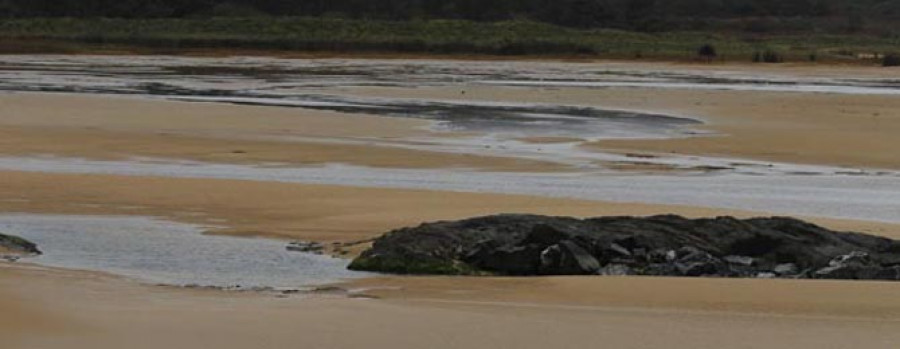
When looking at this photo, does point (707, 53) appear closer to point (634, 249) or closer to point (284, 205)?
point (284, 205)

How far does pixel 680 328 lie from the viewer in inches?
367

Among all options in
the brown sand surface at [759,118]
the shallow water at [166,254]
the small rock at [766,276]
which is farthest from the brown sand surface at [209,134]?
the small rock at [766,276]

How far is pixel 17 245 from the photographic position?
12.8m

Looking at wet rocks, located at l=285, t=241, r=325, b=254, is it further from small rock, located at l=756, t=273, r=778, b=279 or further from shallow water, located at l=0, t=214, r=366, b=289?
small rock, located at l=756, t=273, r=778, b=279

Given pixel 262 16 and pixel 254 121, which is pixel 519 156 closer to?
pixel 254 121

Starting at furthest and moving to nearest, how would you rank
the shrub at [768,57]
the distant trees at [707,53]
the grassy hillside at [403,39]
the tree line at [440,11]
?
the tree line at [440,11]
the grassy hillside at [403,39]
the distant trees at [707,53]
the shrub at [768,57]

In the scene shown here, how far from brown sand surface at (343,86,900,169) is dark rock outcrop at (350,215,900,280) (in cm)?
991

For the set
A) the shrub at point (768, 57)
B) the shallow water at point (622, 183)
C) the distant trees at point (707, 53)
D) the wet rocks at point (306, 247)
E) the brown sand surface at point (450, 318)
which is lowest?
the distant trees at point (707, 53)

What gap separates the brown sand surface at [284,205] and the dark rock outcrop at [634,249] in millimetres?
1791

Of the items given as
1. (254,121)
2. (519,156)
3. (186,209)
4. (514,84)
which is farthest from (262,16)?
(186,209)

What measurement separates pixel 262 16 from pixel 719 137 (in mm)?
69143

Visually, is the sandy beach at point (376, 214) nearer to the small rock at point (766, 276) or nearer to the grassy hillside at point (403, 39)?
the small rock at point (766, 276)

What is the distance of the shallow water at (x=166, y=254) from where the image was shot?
11.6 meters

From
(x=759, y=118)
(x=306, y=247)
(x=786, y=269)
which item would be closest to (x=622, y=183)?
(x=306, y=247)
